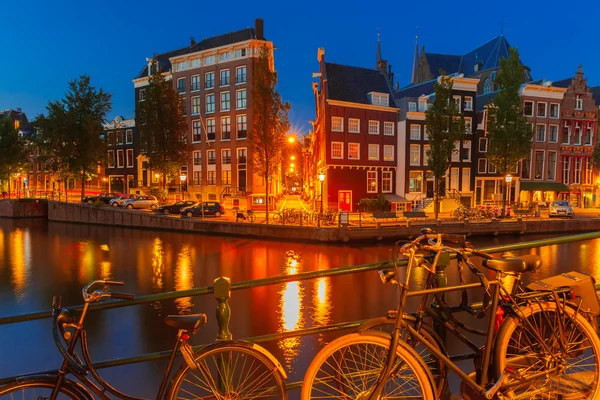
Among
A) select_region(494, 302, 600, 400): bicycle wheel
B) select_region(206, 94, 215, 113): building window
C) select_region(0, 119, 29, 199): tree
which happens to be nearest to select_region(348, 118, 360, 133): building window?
select_region(206, 94, 215, 113): building window

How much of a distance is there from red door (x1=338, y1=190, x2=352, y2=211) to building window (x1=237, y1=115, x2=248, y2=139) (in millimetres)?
14958

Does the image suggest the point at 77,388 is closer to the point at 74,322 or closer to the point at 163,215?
the point at 74,322

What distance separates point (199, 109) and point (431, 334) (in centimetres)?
5025

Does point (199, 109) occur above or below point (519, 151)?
above

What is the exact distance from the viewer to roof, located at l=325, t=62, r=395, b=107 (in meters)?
37.8

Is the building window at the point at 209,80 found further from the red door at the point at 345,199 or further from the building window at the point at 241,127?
the red door at the point at 345,199

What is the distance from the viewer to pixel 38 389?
258 centimetres

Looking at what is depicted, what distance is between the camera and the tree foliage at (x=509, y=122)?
34312 millimetres

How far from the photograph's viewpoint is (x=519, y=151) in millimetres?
34781

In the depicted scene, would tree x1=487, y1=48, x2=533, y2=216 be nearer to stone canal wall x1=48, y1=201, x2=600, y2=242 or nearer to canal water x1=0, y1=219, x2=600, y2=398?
stone canal wall x1=48, y1=201, x2=600, y2=242

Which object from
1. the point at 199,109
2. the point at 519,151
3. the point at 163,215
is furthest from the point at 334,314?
the point at 199,109

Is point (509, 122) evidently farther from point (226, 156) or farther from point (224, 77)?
point (224, 77)

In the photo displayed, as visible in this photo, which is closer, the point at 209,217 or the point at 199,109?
the point at 209,217

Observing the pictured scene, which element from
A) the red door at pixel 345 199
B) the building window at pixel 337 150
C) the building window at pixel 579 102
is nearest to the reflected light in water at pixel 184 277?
the red door at pixel 345 199
